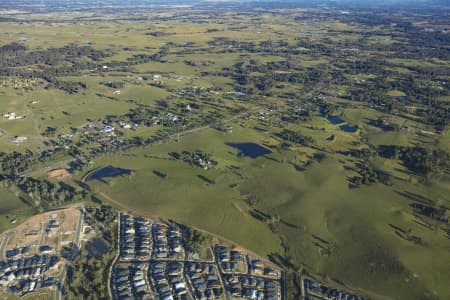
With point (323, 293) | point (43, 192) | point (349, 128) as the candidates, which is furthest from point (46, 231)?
point (349, 128)

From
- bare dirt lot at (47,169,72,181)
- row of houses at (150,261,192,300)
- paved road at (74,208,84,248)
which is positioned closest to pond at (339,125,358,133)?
row of houses at (150,261,192,300)

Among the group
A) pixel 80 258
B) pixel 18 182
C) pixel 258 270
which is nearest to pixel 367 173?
pixel 258 270

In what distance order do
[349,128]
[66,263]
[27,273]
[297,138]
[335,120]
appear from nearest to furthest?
[27,273]
[66,263]
[297,138]
[349,128]
[335,120]

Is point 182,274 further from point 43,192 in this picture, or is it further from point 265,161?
point 265,161

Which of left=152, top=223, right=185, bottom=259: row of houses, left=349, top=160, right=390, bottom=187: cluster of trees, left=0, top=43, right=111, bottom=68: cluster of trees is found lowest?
left=152, top=223, right=185, bottom=259: row of houses

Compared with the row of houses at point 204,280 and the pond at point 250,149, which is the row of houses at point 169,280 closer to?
the row of houses at point 204,280

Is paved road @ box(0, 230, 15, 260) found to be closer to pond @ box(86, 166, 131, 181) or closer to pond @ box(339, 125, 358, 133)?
pond @ box(86, 166, 131, 181)

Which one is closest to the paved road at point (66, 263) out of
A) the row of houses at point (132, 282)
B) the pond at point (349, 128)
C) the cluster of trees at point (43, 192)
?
the cluster of trees at point (43, 192)
